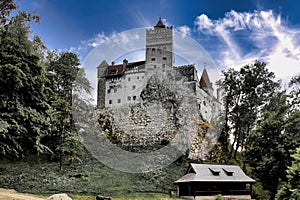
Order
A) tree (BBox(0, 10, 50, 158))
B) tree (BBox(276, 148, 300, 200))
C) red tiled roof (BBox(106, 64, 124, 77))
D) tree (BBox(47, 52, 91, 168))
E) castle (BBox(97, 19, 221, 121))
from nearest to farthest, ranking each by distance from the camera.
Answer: tree (BBox(276, 148, 300, 200)), tree (BBox(0, 10, 50, 158)), tree (BBox(47, 52, 91, 168)), castle (BBox(97, 19, 221, 121)), red tiled roof (BBox(106, 64, 124, 77))

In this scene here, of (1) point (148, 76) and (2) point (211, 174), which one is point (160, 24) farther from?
(2) point (211, 174)

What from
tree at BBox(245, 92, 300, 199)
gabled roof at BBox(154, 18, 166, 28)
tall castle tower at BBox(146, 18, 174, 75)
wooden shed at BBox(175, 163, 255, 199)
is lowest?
wooden shed at BBox(175, 163, 255, 199)

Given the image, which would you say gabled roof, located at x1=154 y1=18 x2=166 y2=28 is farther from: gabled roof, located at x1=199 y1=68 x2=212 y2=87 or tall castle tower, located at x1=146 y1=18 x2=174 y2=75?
gabled roof, located at x1=199 y1=68 x2=212 y2=87

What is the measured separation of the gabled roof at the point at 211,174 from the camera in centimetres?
2424

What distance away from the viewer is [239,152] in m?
40.2

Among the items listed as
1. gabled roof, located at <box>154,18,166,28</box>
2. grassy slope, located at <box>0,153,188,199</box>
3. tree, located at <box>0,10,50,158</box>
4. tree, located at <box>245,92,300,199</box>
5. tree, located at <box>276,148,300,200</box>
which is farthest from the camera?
gabled roof, located at <box>154,18,166,28</box>

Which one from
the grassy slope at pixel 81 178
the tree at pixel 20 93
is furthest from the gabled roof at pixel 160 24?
the tree at pixel 20 93

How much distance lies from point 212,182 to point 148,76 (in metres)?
16.9

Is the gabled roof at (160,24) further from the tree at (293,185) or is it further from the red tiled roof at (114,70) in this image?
the tree at (293,185)

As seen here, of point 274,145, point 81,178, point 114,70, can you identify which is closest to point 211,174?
point 274,145

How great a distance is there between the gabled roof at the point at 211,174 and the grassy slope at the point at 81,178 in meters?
1.86

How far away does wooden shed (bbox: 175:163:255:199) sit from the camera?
2408cm

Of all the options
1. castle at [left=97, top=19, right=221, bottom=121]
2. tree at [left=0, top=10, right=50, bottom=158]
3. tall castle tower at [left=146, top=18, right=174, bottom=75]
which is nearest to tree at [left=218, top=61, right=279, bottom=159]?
castle at [left=97, top=19, right=221, bottom=121]

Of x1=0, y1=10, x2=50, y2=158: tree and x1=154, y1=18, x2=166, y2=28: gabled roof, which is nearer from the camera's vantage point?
x1=0, y1=10, x2=50, y2=158: tree
